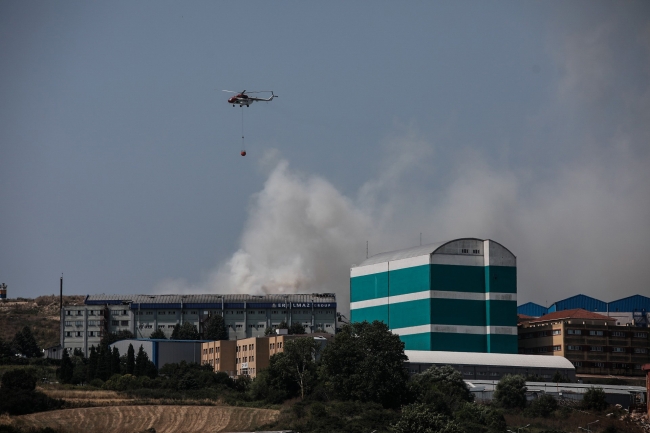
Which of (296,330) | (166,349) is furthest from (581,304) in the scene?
(166,349)

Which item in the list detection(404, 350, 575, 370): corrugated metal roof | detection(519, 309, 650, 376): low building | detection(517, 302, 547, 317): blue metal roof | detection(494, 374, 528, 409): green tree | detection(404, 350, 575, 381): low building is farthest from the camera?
detection(517, 302, 547, 317): blue metal roof

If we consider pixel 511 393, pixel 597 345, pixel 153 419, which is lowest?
pixel 153 419

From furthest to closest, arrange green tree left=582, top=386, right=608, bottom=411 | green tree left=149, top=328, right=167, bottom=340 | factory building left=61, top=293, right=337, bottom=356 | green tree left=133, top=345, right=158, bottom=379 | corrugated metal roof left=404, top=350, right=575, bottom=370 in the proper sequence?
1. factory building left=61, top=293, right=337, bottom=356
2. green tree left=149, top=328, right=167, bottom=340
3. green tree left=133, top=345, right=158, bottom=379
4. corrugated metal roof left=404, top=350, right=575, bottom=370
5. green tree left=582, top=386, right=608, bottom=411

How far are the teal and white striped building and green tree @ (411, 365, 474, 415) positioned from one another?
14.4m

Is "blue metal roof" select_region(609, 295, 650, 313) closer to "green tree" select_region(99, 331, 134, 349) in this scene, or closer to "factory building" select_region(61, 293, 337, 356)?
Answer: "factory building" select_region(61, 293, 337, 356)

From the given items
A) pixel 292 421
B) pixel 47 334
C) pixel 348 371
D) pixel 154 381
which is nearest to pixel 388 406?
pixel 348 371

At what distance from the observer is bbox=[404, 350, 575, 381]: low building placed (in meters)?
119

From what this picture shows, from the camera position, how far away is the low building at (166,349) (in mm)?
141375

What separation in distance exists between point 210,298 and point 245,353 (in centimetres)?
3948

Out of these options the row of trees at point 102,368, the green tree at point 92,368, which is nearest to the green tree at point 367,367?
the row of trees at point 102,368

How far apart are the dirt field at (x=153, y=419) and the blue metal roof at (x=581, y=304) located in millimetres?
81766

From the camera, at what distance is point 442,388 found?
4136 inches

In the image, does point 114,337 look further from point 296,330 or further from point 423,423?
point 423,423

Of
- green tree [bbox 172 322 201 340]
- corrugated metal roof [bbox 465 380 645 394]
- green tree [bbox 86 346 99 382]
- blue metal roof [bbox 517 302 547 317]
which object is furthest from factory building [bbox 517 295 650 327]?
green tree [bbox 86 346 99 382]
